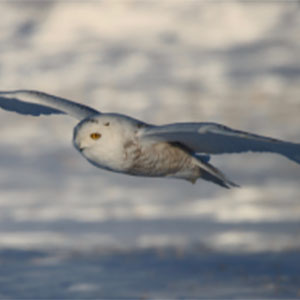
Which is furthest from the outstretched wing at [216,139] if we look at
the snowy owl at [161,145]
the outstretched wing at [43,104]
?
the outstretched wing at [43,104]

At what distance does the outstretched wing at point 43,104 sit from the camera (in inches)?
682

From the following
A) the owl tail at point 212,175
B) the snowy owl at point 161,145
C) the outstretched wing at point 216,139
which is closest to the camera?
the outstretched wing at point 216,139

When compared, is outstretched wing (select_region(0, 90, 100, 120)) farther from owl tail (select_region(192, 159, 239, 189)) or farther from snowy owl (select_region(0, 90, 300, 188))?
owl tail (select_region(192, 159, 239, 189))

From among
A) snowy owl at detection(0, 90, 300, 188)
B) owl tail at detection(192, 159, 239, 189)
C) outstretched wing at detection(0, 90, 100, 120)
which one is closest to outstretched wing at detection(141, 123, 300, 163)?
snowy owl at detection(0, 90, 300, 188)

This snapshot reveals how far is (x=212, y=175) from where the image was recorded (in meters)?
17.2

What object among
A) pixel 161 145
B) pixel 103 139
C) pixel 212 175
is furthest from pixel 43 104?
pixel 212 175

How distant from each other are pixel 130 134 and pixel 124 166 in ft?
2.51

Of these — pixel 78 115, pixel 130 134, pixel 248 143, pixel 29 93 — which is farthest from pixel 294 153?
pixel 29 93

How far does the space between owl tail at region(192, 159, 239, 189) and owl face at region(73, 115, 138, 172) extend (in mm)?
2623

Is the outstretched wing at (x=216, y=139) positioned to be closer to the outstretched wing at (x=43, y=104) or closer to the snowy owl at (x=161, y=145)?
the snowy owl at (x=161, y=145)

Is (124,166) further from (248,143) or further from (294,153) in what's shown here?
(294,153)

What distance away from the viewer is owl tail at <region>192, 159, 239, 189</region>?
16.7 metres

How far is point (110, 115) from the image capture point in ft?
49.2

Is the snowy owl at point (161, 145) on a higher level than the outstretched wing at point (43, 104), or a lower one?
lower
